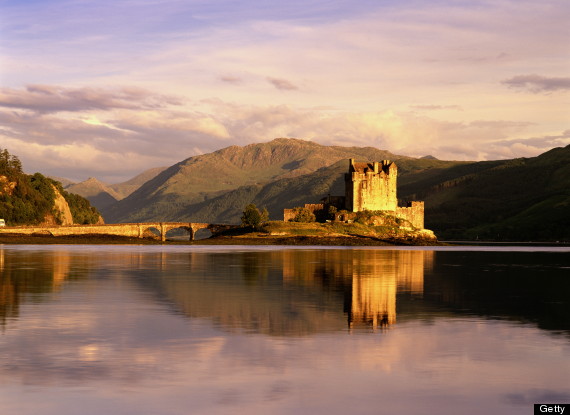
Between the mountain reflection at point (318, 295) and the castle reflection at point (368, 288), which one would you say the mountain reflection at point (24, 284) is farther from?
the castle reflection at point (368, 288)

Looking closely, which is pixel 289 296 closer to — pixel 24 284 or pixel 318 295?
pixel 318 295

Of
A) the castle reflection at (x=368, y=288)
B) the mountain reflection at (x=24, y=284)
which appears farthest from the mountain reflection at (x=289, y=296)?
the mountain reflection at (x=24, y=284)

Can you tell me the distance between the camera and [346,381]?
911 inches

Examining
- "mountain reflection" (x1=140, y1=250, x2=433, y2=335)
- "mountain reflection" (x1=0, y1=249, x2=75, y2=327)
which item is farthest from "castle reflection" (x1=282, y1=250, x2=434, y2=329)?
"mountain reflection" (x1=0, y1=249, x2=75, y2=327)

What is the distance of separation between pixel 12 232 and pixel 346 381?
18926cm

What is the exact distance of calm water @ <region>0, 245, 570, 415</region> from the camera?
20.8 m

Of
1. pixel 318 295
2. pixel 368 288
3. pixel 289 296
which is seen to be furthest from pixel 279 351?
pixel 368 288

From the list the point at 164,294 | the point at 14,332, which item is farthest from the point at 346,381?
the point at 164,294

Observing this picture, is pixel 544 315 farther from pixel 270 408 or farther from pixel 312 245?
pixel 312 245

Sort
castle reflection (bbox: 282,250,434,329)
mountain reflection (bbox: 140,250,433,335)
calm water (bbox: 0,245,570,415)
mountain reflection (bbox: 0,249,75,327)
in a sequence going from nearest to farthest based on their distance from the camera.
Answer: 1. calm water (bbox: 0,245,570,415)
2. mountain reflection (bbox: 140,250,433,335)
3. castle reflection (bbox: 282,250,434,329)
4. mountain reflection (bbox: 0,249,75,327)

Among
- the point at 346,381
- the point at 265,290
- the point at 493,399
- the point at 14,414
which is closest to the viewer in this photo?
the point at 14,414

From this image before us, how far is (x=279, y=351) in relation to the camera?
28078 mm

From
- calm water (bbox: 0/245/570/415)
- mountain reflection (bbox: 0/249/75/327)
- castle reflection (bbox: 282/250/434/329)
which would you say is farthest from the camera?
mountain reflection (bbox: 0/249/75/327)

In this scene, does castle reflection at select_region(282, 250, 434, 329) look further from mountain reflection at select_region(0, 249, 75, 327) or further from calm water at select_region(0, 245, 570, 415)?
mountain reflection at select_region(0, 249, 75, 327)
